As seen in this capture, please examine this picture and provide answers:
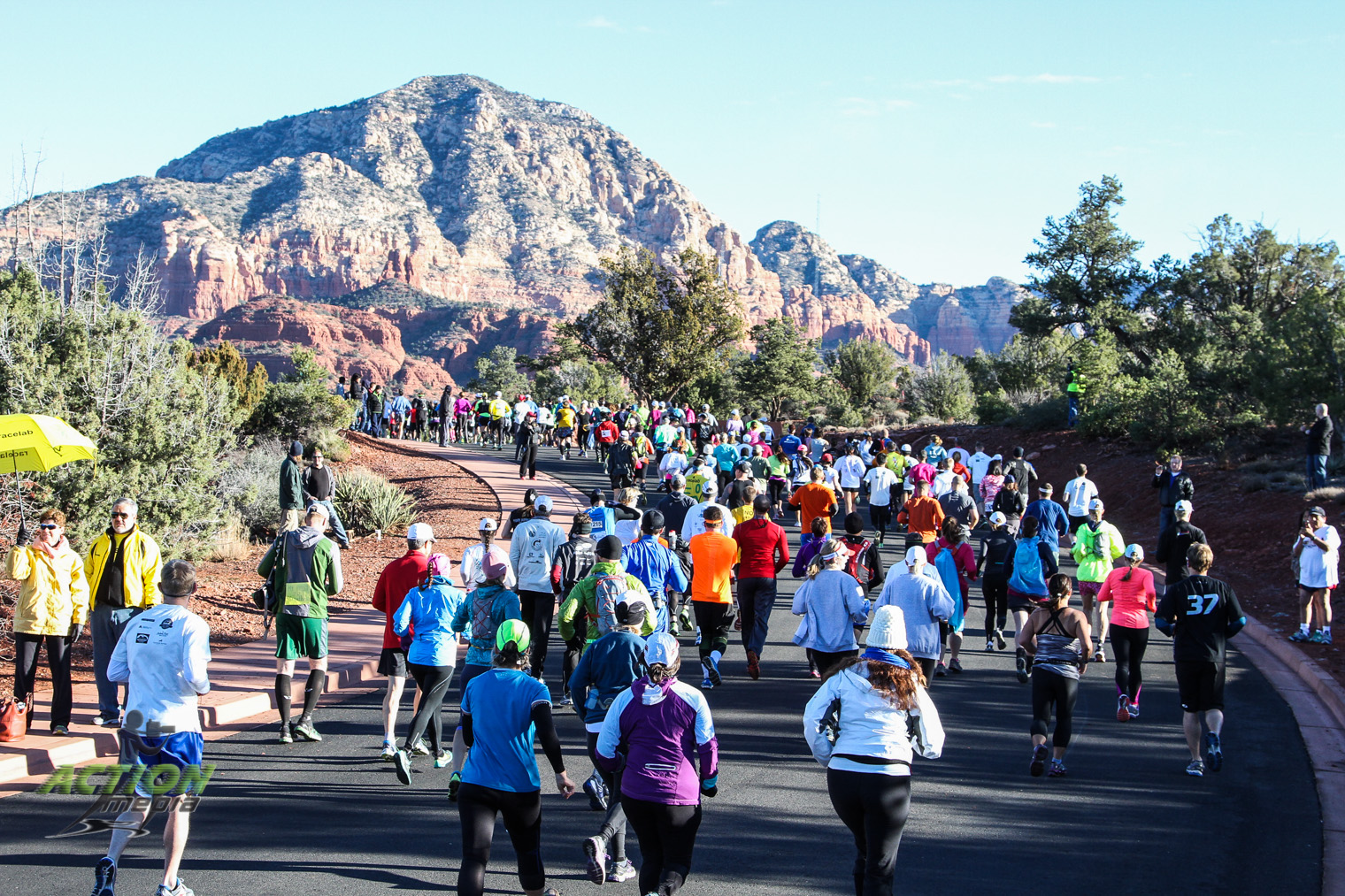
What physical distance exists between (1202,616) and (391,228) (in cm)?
14663

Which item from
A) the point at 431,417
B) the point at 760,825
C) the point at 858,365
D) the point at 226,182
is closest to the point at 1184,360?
the point at 858,365

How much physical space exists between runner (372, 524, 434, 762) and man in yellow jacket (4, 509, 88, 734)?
8.78ft

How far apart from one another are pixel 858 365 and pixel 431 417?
24006mm

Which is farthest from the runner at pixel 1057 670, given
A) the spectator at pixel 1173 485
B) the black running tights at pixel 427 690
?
the spectator at pixel 1173 485

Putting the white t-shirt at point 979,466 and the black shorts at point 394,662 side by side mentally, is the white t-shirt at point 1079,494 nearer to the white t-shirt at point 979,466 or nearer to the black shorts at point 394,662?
the white t-shirt at point 979,466

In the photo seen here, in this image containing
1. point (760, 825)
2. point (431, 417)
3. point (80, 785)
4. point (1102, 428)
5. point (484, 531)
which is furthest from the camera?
point (431, 417)

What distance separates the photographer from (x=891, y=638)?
5219mm

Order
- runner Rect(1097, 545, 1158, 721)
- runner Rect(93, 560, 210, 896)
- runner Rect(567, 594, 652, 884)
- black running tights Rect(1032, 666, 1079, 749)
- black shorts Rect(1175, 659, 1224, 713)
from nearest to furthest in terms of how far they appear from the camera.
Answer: runner Rect(93, 560, 210, 896) < runner Rect(567, 594, 652, 884) < black running tights Rect(1032, 666, 1079, 749) < black shorts Rect(1175, 659, 1224, 713) < runner Rect(1097, 545, 1158, 721)

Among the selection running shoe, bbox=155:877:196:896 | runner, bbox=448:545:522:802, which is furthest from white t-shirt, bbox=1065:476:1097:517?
running shoe, bbox=155:877:196:896

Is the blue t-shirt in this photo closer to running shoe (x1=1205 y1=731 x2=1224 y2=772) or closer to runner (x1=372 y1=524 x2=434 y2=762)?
runner (x1=372 y1=524 x2=434 y2=762)

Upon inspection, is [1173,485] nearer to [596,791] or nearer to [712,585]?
[712,585]

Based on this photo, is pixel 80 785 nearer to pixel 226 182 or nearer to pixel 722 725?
pixel 722 725

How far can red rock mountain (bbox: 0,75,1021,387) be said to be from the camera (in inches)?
5054

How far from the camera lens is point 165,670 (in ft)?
18.6
